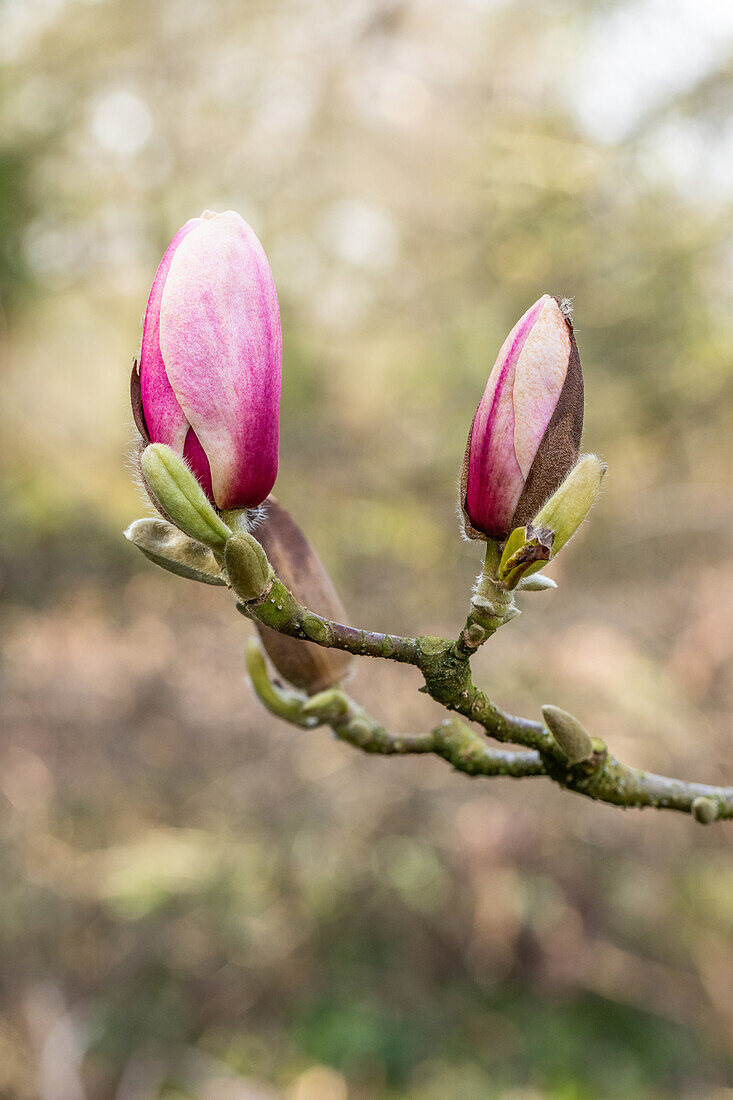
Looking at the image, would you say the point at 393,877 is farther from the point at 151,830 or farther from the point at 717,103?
the point at 717,103

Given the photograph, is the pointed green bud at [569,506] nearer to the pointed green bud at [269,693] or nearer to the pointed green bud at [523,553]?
the pointed green bud at [523,553]

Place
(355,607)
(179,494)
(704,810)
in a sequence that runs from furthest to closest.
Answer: (355,607) < (704,810) < (179,494)

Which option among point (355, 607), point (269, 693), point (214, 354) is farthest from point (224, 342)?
point (355, 607)

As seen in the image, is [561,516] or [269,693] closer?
[561,516]

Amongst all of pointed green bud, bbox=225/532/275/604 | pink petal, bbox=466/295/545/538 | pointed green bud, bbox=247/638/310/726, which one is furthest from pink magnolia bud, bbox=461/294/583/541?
pointed green bud, bbox=247/638/310/726

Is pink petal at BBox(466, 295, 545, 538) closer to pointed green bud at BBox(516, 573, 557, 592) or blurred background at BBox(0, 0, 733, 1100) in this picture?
pointed green bud at BBox(516, 573, 557, 592)

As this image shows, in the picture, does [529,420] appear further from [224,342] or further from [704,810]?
[704,810]
